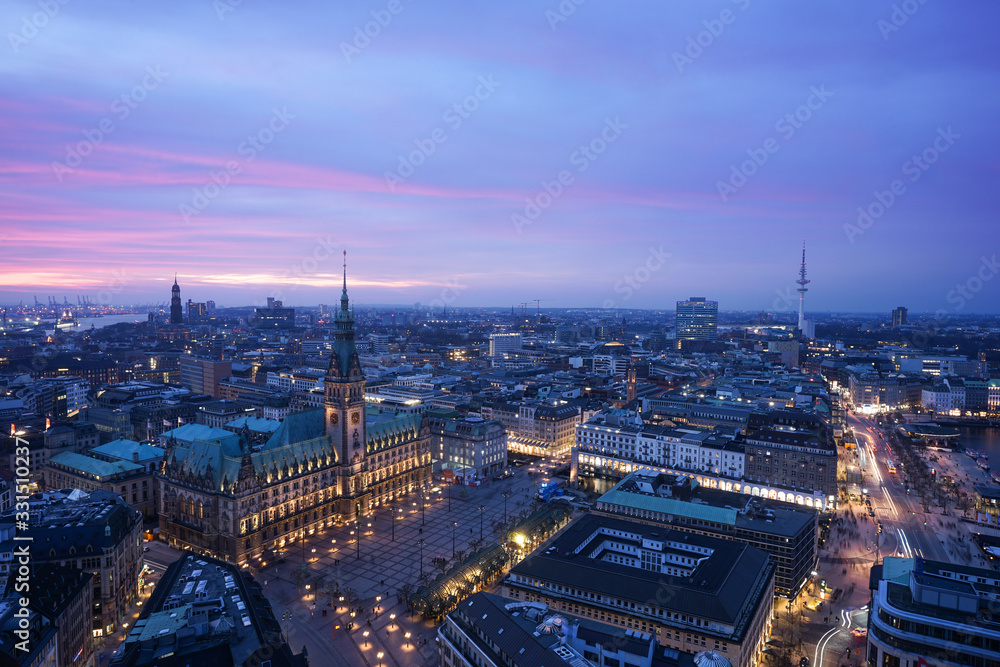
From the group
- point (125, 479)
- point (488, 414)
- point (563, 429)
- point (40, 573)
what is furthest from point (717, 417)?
point (40, 573)

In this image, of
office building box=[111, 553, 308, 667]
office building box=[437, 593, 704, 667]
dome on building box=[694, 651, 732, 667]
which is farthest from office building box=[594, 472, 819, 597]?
office building box=[111, 553, 308, 667]

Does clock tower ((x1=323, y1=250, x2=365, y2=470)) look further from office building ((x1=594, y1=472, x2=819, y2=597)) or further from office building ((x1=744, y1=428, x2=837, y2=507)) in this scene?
office building ((x1=744, y1=428, x2=837, y2=507))

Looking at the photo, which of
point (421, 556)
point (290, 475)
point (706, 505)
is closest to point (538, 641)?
point (421, 556)

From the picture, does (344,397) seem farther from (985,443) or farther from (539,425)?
(985,443)

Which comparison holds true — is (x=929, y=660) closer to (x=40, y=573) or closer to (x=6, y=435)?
(x=40, y=573)

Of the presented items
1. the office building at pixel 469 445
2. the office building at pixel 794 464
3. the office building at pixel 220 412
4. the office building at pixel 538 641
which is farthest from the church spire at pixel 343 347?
the office building at pixel 794 464

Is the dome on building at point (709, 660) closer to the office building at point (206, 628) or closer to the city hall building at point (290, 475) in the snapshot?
the office building at point (206, 628)
